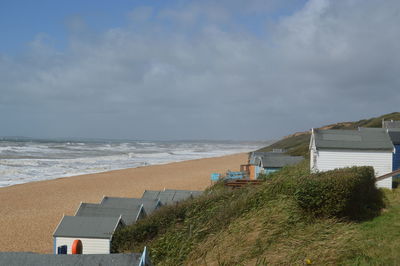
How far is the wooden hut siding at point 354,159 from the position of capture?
1689 cm

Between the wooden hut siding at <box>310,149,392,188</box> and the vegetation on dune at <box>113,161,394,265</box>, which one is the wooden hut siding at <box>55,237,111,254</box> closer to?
the vegetation on dune at <box>113,161,394,265</box>

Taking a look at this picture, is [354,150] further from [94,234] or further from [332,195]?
[94,234]

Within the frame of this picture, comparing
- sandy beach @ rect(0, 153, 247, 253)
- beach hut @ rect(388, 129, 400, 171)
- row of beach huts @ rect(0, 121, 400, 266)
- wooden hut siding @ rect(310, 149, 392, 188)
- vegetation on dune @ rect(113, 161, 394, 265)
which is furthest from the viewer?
beach hut @ rect(388, 129, 400, 171)

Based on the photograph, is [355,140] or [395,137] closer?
[355,140]

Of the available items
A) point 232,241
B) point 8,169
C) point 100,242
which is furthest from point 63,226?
point 8,169

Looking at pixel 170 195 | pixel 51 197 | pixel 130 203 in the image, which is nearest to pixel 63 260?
pixel 130 203

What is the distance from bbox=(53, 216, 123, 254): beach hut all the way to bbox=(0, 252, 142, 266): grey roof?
625cm

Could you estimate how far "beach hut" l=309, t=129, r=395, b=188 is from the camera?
55.5 feet

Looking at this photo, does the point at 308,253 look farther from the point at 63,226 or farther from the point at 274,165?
the point at 274,165

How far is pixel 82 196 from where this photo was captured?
2631cm

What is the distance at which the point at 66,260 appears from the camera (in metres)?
4.42

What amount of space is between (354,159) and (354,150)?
382 millimetres

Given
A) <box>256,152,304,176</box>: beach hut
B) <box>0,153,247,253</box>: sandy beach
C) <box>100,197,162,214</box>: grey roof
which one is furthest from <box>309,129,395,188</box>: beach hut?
<box>0,153,247,253</box>: sandy beach

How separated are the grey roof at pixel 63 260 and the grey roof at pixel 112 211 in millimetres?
7698
